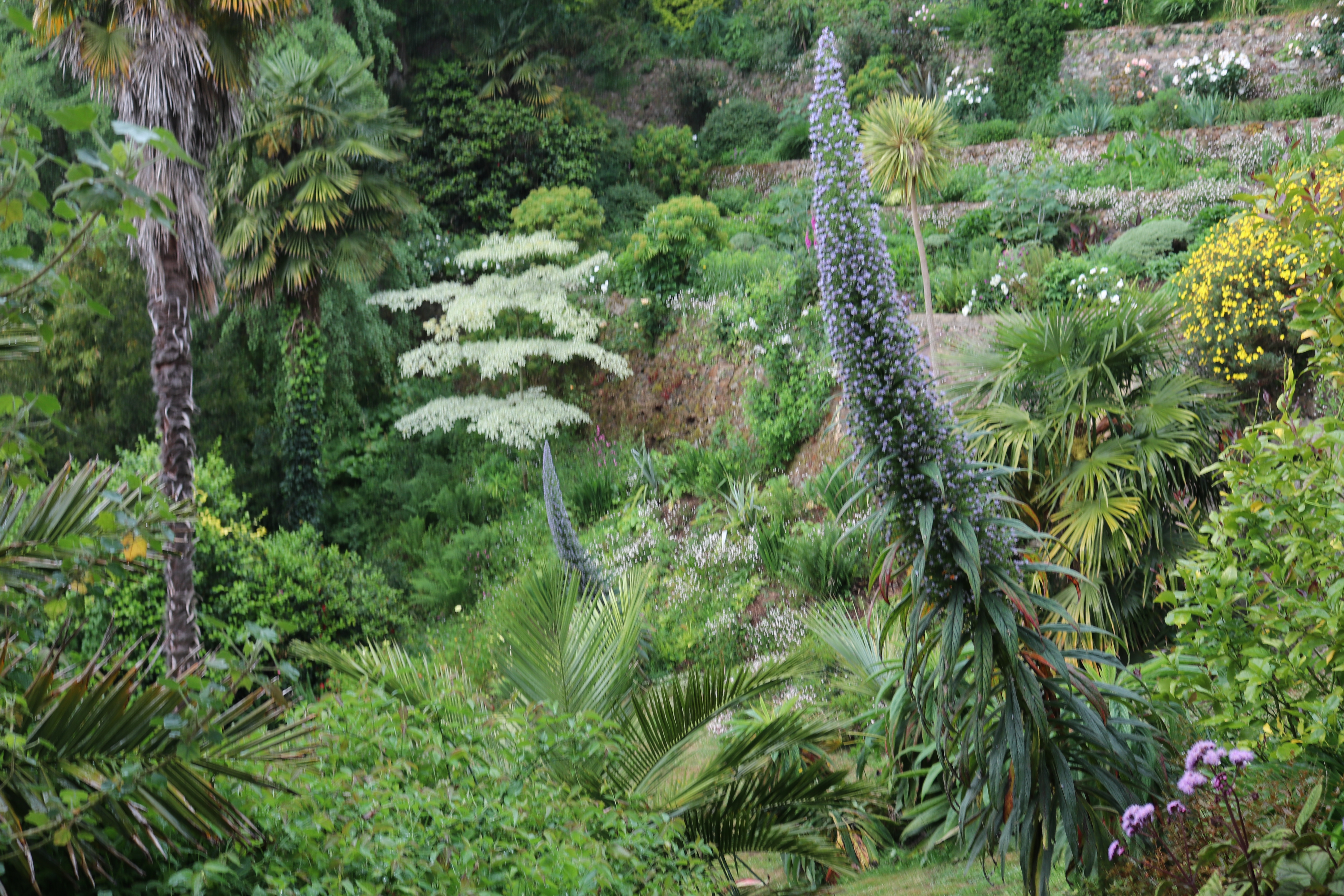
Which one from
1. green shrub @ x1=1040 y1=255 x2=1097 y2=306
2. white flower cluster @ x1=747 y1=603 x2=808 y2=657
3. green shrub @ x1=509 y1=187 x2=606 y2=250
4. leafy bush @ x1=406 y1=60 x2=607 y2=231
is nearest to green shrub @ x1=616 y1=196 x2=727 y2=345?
green shrub @ x1=509 y1=187 x2=606 y2=250

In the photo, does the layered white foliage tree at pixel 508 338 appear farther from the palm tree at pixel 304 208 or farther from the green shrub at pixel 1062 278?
the green shrub at pixel 1062 278

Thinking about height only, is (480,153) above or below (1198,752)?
above

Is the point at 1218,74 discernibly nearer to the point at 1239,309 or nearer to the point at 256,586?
the point at 1239,309

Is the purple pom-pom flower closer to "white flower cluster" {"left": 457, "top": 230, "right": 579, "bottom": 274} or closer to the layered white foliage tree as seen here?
the layered white foliage tree

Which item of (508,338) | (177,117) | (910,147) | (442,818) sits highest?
(177,117)

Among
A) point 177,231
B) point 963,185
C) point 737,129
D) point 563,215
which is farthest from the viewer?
point 737,129

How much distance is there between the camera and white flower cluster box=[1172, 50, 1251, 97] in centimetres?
1578

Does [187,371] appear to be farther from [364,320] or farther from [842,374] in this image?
[842,374]

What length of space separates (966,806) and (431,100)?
54.9ft

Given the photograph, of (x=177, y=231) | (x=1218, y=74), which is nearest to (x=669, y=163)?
(x=1218, y=74)

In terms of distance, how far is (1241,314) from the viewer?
22.7 feet

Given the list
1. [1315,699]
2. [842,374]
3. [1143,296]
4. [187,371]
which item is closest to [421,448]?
[187,371]

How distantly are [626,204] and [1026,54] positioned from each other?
8.08 m

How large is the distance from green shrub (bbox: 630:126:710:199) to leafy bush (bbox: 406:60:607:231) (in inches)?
45.5
